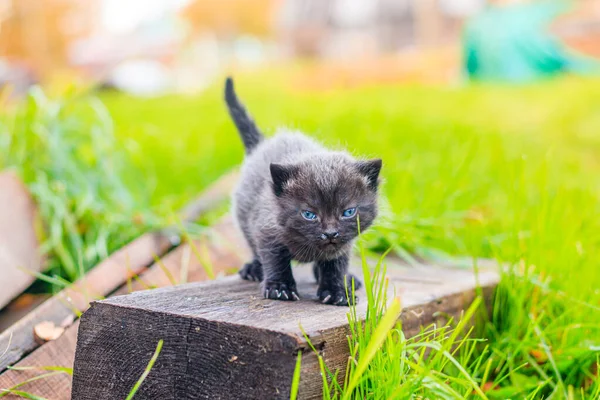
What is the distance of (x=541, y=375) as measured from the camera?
103 inches

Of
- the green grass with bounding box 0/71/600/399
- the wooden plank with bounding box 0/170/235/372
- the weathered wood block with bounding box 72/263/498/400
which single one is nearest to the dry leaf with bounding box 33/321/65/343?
the wooden plank with bounding box 0/170/235/372

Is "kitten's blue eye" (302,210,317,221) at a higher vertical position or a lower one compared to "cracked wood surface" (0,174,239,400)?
higher

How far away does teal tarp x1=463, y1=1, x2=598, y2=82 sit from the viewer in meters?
11.0

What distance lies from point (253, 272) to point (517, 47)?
9.80 meters

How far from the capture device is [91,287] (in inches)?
121

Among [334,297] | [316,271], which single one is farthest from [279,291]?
[316,271]

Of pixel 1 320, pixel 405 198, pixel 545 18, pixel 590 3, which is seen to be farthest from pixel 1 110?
pixel 590 3

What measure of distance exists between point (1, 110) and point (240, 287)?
3176 mm

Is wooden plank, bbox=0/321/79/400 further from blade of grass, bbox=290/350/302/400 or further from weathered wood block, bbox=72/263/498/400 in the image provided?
blade of grass, bbox=290/350/302/400

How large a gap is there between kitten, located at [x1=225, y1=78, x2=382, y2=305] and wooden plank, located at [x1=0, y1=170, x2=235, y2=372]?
2.58ft

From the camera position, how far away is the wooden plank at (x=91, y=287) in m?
2.58

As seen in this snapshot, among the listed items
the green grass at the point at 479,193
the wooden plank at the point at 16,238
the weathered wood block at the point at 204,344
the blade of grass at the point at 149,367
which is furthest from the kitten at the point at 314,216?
the wooden plank at the point at 16,238

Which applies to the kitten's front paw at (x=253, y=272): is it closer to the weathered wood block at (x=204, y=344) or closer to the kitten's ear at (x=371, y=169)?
the weathered wood block at (x=204, y=344)

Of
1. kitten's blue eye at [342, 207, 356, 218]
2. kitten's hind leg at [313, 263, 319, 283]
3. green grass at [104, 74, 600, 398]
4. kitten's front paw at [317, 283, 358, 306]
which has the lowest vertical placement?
green grass at [104, 74, 600, 398]
